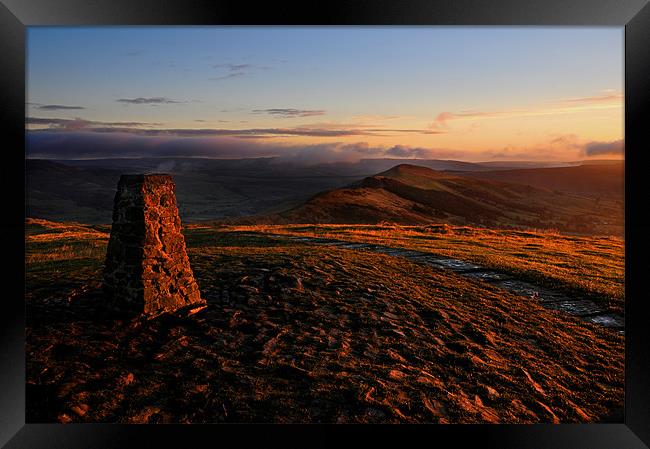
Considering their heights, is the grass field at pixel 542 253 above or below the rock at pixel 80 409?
above

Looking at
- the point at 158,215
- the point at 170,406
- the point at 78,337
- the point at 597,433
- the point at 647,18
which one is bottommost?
the point at 597,433

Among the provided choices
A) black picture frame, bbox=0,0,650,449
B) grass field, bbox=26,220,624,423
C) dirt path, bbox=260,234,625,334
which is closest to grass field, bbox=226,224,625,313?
dirt path, bbox=260,234,625,334

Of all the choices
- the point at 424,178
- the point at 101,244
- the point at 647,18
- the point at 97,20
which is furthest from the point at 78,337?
the point at 424,178

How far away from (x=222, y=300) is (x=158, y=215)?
73.4 inches

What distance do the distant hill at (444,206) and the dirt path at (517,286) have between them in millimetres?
17778

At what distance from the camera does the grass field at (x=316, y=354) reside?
605 cm

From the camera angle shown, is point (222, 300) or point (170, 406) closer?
point (170, 406)

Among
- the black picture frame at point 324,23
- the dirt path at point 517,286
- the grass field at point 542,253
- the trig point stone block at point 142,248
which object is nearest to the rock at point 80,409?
the black picture frame at point 324,23

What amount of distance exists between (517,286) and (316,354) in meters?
5.90

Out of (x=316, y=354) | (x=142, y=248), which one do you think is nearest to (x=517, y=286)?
(x=316, y=354)

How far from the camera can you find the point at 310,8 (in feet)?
21.2

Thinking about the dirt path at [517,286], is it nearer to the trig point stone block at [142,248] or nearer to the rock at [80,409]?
the trig point stone block at [142,248]

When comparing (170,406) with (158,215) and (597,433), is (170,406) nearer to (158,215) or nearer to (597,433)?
(158,215)

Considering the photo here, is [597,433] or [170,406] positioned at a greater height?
[170,406]
